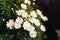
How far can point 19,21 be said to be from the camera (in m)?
2.47

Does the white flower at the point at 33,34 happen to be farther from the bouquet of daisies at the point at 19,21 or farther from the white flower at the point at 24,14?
the white flower at the point at 24,14

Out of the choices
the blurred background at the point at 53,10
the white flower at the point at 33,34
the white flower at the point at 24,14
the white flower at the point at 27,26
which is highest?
the white flower at the point at 24,14

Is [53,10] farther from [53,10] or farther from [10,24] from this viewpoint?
[10,24]

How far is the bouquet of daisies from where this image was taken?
8.00 feet

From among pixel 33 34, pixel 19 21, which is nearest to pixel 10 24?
pixel 19 21

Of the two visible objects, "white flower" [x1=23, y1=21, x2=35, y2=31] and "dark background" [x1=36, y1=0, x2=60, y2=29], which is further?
"dark background" [x1=36, y1=0, x2=60, y2=29]

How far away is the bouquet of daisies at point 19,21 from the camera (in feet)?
8.00

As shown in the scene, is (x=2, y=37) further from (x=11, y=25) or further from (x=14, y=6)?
(x=14, y=6)

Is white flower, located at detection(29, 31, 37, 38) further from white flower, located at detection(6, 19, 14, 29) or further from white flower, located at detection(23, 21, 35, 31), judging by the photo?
white flower, located at detection(6, 19, 14, 29)

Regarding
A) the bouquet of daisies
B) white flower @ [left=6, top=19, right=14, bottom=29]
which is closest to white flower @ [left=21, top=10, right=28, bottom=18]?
the bouquet of daisies

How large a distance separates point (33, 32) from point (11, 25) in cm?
23

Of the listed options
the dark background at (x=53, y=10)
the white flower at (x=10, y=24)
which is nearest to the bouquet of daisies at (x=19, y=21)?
the white flower at (x=10, y=24)

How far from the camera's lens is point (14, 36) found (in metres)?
2.42

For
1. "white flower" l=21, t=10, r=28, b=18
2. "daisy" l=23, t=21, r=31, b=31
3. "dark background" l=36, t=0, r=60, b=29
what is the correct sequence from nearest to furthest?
"daisy" l=23, t=21, r=31, b=31
"white flower" l=21, t=10, r=28, b=18
"dark background" l=36, t=0, r=60, b=29
